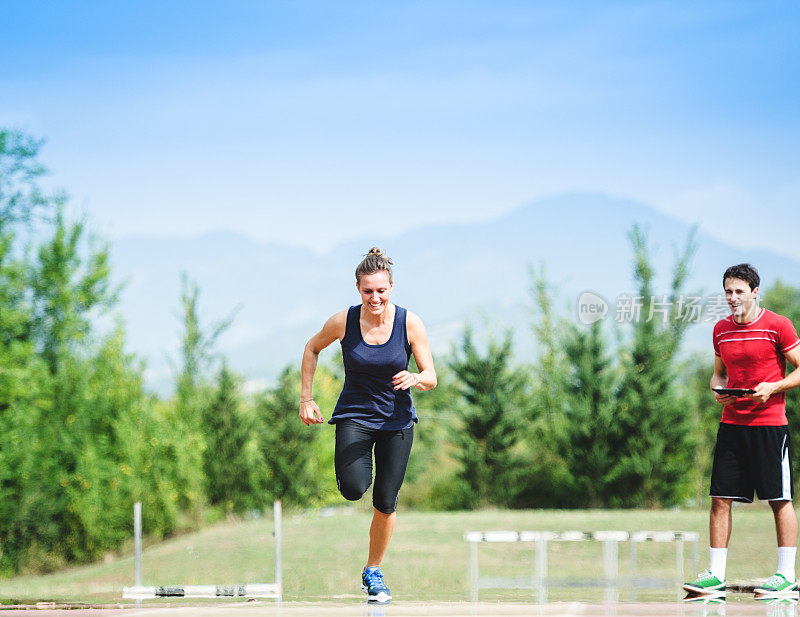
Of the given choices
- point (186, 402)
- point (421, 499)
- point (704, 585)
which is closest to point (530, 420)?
point (421, 499)

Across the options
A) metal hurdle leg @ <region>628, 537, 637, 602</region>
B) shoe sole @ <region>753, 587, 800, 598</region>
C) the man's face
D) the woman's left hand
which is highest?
the man's face

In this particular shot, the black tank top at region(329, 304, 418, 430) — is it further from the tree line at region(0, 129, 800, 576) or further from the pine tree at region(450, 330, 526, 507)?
the pine tree at region(450, 330, 526, 507)

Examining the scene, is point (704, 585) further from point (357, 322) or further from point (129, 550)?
point (129, 550)

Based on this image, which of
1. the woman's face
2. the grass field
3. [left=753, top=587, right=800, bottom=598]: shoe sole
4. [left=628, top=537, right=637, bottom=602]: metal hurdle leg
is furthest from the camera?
the grass field

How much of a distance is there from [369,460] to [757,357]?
2362 mm

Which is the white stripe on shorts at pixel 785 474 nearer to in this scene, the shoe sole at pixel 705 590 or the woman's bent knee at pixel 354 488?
the shoe sole at pixel 705 590

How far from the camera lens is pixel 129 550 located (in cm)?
2069

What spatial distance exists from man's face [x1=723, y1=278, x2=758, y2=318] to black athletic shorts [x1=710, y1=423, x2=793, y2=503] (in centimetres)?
71

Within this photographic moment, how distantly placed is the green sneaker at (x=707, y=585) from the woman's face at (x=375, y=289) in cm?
238

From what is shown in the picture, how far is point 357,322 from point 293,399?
23.7 meters

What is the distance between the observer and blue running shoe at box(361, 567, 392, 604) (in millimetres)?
5082

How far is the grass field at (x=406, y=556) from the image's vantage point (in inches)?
465

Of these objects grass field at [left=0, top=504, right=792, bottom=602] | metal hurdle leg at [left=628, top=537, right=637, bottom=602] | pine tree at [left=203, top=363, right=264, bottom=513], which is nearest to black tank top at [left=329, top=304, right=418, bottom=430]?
metal hurdle leg at [left=628, top=537, right=637, bottom=602]

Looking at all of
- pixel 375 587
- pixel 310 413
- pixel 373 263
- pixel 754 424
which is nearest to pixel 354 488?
pixel 310 413
